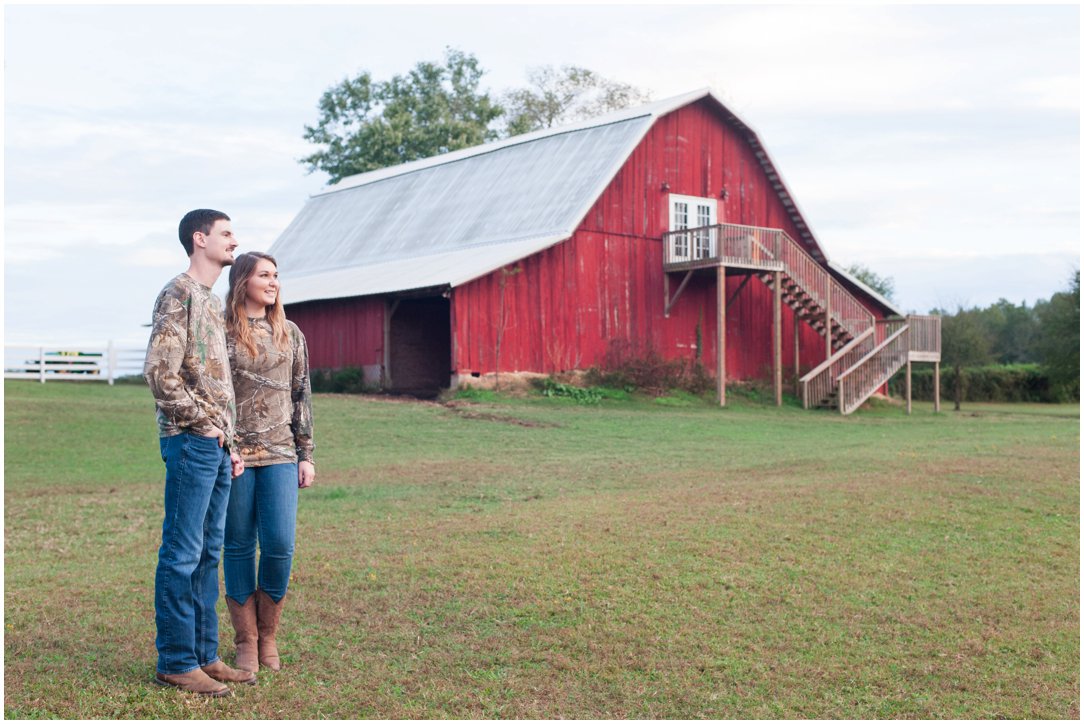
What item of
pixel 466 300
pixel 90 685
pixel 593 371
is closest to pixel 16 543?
pixel 90 685

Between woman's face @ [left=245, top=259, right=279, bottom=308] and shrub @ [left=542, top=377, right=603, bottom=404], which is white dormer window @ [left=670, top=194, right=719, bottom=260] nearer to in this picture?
shrub @ [left=542, top=377, right=603, bottom=404]

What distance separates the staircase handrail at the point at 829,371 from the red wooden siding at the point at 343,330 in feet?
34.9

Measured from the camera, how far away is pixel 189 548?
5.44m

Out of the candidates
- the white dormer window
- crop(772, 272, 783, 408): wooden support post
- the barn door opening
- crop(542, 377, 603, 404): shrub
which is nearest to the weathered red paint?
the white dormer window

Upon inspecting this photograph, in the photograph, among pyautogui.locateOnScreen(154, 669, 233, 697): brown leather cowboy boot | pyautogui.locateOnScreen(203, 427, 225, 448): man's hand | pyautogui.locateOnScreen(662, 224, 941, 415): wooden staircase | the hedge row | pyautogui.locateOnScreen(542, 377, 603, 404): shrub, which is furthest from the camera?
the hedge row

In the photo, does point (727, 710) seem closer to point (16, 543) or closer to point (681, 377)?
point (16, 543)

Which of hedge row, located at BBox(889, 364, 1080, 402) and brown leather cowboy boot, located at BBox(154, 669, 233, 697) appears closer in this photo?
brown leather cowboy boot, located at BBox(154, 669, 233, 697)

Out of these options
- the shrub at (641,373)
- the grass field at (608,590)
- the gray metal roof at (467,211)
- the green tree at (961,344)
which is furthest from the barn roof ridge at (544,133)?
the grass field at (608,590)

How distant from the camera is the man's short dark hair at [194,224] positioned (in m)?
5.46

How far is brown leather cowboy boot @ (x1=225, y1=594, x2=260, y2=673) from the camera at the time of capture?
5922 millimetres

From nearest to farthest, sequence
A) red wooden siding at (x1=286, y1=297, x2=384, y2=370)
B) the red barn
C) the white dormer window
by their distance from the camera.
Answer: the red barn → red wooden siding at (x1=286, y1=297, x2=384, y2=370) → the white dormer window

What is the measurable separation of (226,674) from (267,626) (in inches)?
13.5

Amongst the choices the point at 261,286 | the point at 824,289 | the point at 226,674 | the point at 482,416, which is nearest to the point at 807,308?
the point at 824,289

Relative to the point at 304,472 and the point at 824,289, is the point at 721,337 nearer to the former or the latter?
the point at 824,289
